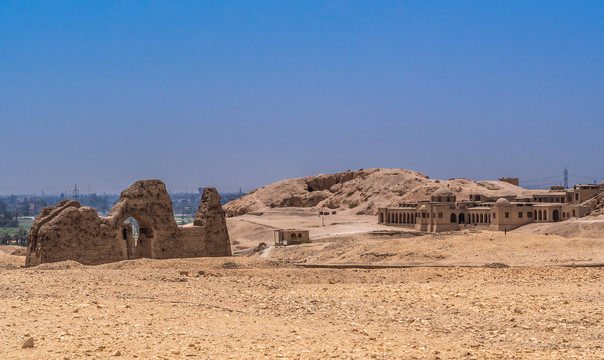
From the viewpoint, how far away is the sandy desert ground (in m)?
9.91

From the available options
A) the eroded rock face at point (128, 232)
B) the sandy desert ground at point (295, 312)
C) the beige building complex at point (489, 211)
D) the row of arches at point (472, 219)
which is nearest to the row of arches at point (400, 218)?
the beige building complex at point (489, 211)

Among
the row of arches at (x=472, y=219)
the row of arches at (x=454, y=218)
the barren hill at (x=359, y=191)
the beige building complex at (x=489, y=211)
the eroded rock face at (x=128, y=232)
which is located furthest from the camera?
the barren hill at (x=359, y=191)

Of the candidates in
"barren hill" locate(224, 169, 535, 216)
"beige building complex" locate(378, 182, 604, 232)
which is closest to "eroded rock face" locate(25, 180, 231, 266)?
"beige building complex" locate(378, 182, 604, 232)

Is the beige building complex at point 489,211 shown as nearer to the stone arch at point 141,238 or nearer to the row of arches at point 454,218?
the row of arches at point 454,218

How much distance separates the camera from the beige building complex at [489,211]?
5616 cm

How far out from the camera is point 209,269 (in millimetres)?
21000

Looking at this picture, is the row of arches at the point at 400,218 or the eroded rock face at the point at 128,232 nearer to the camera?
the eroded rock face at the point at 128,232

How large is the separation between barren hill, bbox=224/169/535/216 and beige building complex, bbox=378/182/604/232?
13.6 metres

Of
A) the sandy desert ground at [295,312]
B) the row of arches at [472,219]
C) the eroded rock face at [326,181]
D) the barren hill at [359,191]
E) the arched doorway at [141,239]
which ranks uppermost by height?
the eroded rock face at [326,181]

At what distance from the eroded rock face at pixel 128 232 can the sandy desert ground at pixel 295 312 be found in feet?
7.50

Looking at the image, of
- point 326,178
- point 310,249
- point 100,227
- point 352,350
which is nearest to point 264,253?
point 310,249

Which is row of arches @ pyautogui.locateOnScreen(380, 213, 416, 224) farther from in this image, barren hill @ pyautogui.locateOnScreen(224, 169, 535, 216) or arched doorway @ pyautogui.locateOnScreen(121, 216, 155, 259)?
arched doorway @ pyautogui.locateOnScreen(121, 216, 155, 259)

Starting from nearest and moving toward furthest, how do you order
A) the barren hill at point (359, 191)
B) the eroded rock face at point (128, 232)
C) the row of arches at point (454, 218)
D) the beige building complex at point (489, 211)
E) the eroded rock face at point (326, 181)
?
1. the eroded rock face at point (128, 232)
2. the beige building complex at point (489, 211)
3. the row of arches at point (454, 218)
4. the barren hill at point (359, 191)
5. the eroded rock face at point (326, 181)

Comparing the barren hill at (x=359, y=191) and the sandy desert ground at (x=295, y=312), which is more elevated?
the barren hill at (x=359, y=191)
